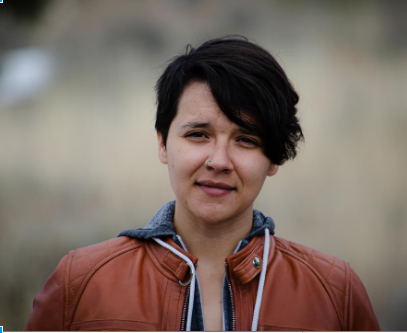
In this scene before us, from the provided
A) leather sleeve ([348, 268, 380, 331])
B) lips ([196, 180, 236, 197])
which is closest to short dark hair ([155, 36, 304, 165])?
lips ([196, 180, 236, 197])

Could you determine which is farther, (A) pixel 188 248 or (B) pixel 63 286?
(A) pixel 188 248

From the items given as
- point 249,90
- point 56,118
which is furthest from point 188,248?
point 56,118

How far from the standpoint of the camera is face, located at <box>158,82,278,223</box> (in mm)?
1399

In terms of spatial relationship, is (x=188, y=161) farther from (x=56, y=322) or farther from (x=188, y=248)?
(x=56, y=322)

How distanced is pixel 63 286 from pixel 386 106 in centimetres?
242

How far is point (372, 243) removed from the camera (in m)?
2.88

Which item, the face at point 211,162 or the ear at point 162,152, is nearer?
the face at point 211,162

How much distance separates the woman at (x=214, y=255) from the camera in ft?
4.54

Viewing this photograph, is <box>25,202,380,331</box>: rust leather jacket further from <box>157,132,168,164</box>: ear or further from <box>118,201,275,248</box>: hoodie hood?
<box>157,132,168,164</box>: ear

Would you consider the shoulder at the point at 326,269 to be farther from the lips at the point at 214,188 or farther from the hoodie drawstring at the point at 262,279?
the lips at the point at 214,188

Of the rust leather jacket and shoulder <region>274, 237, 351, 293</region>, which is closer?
the rust leather jacket

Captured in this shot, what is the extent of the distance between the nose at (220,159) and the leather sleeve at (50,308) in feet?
2.05

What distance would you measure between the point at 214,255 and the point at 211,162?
0.36m

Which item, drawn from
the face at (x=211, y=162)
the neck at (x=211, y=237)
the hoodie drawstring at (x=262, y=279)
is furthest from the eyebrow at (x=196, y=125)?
the hoodie drawstring at (x=262, y=279)
